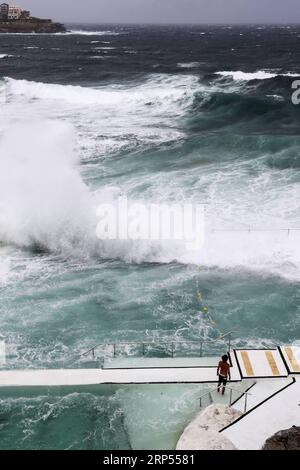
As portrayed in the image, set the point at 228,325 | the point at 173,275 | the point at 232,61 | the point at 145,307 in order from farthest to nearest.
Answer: the point at 232,61, the point at 173,275, the point at 145,307, the point at 228,325

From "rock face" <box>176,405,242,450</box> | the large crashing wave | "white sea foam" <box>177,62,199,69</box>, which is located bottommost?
"rock face" <box>176,405,242,450</box>

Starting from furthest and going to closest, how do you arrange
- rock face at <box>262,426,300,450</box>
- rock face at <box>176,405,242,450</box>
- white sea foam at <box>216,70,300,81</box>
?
white sea foam at <box>216,70,300,81</box>, rock face at <box>176,405,242,450</box>, rock face at <box>262,426,300,450</box>

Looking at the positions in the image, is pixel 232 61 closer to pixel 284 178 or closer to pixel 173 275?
pixel 284 178

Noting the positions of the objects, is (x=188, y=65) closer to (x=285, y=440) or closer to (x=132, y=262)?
(x=132, y=262)

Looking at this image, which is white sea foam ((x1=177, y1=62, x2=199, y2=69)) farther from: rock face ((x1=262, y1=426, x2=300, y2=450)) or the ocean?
rock face ((x1=262, y1=426, x2=300, y2=450))

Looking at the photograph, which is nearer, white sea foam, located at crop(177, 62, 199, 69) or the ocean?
the ocean

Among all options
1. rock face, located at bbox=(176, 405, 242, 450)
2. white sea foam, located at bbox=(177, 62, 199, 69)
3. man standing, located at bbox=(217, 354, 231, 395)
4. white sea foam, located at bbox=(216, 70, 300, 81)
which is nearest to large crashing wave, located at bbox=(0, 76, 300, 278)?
man standing, located at bbox=(217, 354, 231, 395)

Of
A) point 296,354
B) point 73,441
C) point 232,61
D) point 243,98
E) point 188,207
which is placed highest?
point 232,61

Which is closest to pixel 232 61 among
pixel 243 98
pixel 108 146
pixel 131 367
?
pixel 243 98
